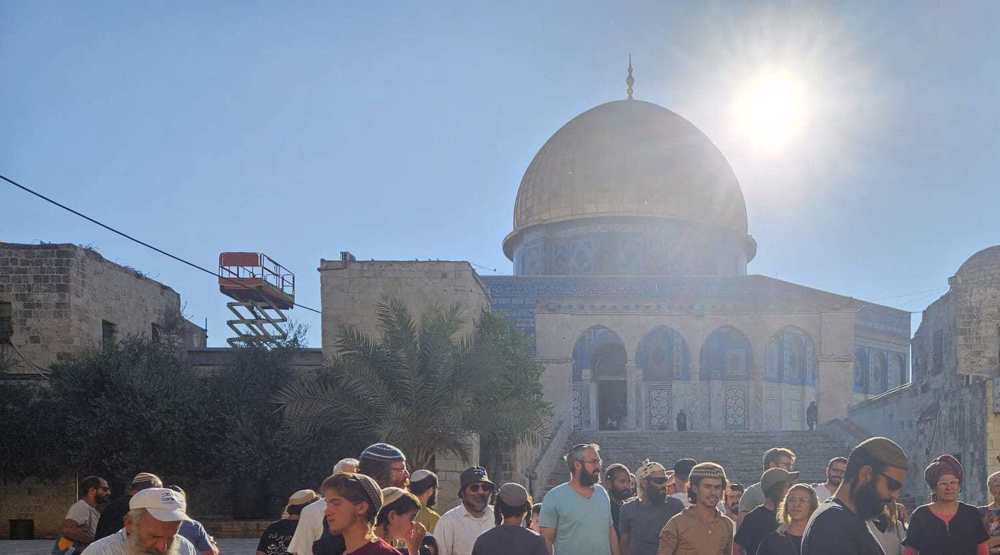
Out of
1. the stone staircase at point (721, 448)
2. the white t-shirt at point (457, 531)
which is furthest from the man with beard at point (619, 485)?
the stone staircase at point (721, 448)

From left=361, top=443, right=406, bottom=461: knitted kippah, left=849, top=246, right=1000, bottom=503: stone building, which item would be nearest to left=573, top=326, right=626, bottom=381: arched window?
left=849, top=246, right=1000, bottom=503: stone building

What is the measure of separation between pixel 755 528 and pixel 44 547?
1456cm

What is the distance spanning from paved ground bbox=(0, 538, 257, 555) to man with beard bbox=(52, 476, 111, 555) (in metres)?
8.49

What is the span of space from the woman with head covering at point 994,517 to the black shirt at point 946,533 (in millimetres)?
1239

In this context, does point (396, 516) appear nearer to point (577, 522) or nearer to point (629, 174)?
point (577, 522)

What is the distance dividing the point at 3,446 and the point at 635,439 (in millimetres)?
13799

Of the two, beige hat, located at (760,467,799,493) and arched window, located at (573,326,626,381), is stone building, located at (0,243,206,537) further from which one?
beige hat, located at (760,467,799,493)

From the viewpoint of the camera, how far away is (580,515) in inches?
251

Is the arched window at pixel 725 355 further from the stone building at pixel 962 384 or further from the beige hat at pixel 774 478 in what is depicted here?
the beige hat at pixel 774 478

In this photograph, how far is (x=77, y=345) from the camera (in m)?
20.9

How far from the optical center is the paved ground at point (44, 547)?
53.3 feet

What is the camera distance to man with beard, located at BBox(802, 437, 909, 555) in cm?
379

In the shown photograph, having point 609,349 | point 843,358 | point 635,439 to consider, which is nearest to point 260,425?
point 635,439

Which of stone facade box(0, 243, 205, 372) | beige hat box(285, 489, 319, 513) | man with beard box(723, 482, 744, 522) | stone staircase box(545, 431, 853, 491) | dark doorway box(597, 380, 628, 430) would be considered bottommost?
stone staircase box(545, 431, 853, 491)
